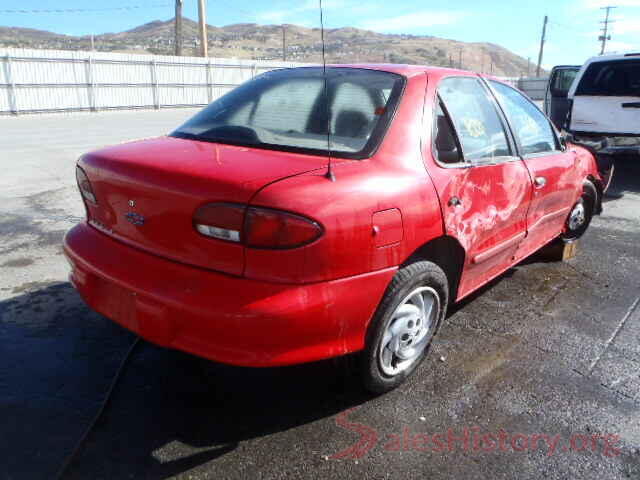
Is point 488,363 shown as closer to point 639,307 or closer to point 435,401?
point 435,401

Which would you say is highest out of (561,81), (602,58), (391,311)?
(602,58)

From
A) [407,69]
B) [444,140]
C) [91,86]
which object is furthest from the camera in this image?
[91,86]

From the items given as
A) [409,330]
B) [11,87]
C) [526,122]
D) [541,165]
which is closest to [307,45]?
[11,87]

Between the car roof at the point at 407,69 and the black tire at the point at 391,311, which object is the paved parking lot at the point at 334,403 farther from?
the car roof at the point at 407,69

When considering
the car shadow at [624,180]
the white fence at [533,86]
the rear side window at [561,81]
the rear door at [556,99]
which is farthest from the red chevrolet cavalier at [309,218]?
the white fence at [533,86]

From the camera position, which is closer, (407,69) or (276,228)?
(276,228)

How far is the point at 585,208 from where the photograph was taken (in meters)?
5.02

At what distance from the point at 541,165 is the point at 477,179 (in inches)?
39.7

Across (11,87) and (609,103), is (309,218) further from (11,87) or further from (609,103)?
(11,87)

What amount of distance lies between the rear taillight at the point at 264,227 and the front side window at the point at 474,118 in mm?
1250

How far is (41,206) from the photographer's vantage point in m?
6.14

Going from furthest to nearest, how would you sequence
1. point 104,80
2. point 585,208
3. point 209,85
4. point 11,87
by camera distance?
1. point 209,85
2. point 104,80
3. point 11,87
4. point 585,208

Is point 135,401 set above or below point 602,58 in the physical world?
below

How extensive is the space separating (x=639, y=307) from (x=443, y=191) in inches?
88.0
